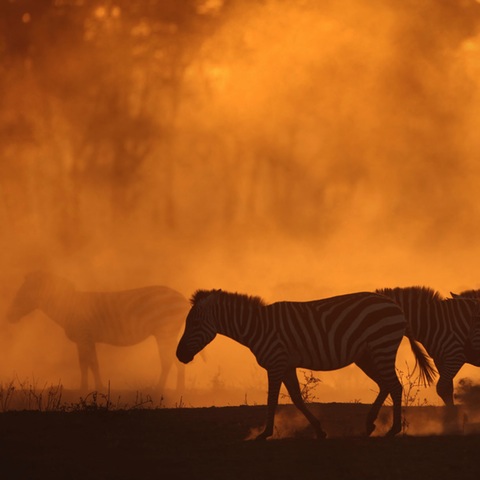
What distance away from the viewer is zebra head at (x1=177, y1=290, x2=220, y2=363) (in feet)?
56.1

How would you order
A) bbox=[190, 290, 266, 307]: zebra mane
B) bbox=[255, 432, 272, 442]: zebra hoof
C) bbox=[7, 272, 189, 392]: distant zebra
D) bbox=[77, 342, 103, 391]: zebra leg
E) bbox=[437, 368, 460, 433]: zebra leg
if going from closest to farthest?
bbox=[255, 432, 272, 442]: zebra hoof < bbox=[190, 290, 266, 307]: zebra mane < bbox=[437, 368, 460, 433]: zebra leg < bbox=[77, 342, 103, 391]: zebra leg < bbox=[7, 272, 189, 392]: distant zebra

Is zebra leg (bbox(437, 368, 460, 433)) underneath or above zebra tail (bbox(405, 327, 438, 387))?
underneath

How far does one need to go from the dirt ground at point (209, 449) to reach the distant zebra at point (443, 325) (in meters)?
1.81

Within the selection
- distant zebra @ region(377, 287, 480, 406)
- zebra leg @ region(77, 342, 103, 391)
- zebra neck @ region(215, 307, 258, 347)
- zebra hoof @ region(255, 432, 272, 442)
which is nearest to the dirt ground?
zebra hoof @ region(255, 432, 272, 442)

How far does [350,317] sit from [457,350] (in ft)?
12.9

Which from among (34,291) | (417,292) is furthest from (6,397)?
(34,291)

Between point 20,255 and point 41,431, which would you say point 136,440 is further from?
point 20,255

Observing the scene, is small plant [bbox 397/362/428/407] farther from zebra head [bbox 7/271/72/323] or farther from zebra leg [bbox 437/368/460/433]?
zebra head [bbox 7/271/72/323]

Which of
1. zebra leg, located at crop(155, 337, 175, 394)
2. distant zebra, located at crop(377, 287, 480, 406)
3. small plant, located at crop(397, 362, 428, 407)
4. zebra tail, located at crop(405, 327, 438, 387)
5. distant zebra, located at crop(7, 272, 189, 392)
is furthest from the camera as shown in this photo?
distant zebra, located at crop(7, 272, 189, 392)

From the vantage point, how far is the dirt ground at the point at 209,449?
44.3 ft

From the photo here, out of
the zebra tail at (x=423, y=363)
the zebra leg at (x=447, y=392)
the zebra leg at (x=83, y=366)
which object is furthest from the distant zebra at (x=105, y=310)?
the zebra tail at (x=423, y=363)

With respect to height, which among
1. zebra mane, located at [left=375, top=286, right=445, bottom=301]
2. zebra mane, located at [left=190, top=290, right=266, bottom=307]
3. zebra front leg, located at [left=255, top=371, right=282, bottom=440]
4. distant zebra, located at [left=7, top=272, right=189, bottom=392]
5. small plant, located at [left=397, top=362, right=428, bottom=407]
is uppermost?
distant zebra, located at [left=7, top=272, right=189, bottom=392]

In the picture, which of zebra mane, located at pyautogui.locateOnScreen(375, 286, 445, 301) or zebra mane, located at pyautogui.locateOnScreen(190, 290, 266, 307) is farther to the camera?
zebra mane, located at pyautogui.locateOnScreen(375, 286, 445, 301)

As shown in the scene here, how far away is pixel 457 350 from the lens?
19.9 meters
